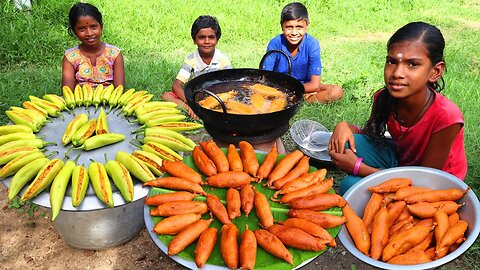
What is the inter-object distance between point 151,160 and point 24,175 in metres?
0.75

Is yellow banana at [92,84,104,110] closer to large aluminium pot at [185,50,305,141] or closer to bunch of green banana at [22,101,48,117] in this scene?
bunch of green banana at [22,101,48,117]

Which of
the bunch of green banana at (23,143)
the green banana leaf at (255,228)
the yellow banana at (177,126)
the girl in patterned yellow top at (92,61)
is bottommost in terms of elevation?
the green banana leaf at (255,228)

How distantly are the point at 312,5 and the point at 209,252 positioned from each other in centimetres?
759

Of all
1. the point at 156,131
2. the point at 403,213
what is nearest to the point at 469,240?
the point at 403,213

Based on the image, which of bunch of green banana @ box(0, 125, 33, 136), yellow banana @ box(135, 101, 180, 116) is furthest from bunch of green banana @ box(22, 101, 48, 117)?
yellow banana @ box(135, 101, 180, 116)

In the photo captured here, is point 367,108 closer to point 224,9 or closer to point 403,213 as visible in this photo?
point 403,213

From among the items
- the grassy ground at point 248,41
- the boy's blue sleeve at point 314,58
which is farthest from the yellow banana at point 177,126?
the boy's blue sleeve at point 314,58

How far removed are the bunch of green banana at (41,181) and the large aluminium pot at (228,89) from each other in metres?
0.98

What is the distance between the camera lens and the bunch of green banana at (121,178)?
242 cm

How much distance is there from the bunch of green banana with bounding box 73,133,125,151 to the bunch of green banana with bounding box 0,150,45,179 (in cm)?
29

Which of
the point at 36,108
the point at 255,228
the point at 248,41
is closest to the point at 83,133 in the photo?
the point at 36,108

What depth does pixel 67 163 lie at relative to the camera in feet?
8.16

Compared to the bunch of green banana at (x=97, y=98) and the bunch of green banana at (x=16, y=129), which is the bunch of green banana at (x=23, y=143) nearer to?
the bunch of green banana at (x=16, y=129)

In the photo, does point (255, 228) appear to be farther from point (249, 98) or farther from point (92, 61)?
Result: point (92, 61)
